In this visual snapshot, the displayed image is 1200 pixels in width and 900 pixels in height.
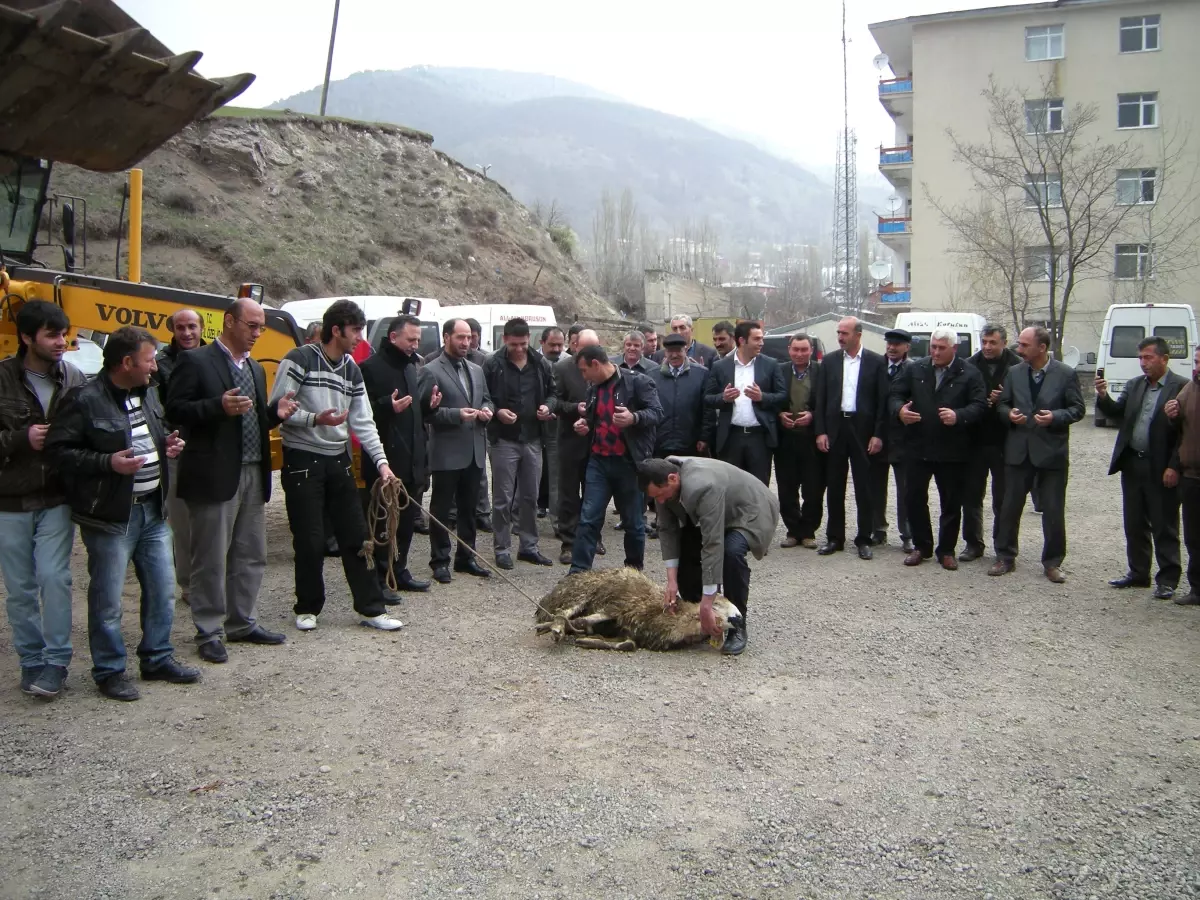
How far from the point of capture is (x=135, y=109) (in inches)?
192

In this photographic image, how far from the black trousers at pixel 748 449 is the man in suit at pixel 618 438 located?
148 centimetres

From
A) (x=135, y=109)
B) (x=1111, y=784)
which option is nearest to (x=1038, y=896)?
(x=1111, y=784)

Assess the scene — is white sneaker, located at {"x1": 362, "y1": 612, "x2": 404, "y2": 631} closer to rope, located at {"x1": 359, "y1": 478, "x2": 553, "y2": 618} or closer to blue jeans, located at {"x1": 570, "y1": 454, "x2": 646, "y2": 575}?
rope, located at {"x1": 359, "y1": 478, "x2": 553, "y2": 618}

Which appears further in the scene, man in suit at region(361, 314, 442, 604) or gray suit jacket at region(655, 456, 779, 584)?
man in suit at region(361, 314, 442, 604)

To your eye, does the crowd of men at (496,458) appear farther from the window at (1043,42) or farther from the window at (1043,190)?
the window at (1043,42)

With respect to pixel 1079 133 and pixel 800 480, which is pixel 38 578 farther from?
pixel 1079 133

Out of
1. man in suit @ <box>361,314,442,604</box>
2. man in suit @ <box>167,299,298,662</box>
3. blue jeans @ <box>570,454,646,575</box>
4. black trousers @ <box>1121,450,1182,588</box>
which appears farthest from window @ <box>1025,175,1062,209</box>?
man in suit @ <box>167,299,298,662</box>

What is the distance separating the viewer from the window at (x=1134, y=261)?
34562 millimetres

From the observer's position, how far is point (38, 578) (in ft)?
16.8

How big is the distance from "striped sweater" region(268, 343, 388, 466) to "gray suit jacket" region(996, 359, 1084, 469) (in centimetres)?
546

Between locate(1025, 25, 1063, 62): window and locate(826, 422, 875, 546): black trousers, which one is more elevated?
locate(1025, 25, 1063, 62): window

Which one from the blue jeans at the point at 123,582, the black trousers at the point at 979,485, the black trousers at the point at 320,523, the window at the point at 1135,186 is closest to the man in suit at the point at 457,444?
the black trousers at the point at 320,523

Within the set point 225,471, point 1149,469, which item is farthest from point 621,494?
point 1149,469

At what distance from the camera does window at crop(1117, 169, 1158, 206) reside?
115ft
